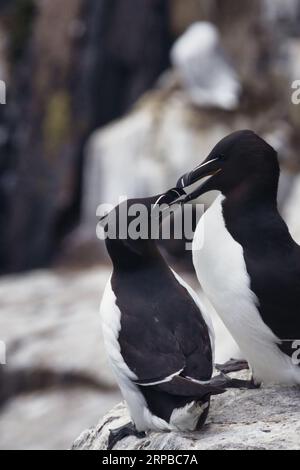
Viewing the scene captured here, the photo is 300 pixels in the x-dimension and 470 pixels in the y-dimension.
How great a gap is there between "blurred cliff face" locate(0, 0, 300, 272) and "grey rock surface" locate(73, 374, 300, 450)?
10501 millimetres

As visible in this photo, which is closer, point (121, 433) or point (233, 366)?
point (121, 433)

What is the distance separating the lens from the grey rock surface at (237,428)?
4.42 m

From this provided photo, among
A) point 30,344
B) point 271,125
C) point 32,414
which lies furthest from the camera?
point 271,125

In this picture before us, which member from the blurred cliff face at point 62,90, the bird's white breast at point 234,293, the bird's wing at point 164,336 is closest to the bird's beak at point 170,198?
the bird's white breast at point 234,293

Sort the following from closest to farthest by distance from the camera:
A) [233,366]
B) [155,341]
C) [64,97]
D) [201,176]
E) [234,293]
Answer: [155,341] → [234,293] → [201,176] → [233,366] → [64,97]

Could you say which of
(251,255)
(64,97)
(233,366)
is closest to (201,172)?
(251,255)

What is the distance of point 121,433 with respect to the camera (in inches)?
192

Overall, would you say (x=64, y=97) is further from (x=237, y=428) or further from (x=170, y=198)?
(x=237, y=428)

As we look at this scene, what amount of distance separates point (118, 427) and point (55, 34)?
11.8m

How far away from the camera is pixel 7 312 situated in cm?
1271

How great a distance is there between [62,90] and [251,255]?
11.5 meters

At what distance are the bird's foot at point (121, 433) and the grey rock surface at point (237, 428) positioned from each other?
0.02m

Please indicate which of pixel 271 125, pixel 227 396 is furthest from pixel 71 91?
pixel 227 396
